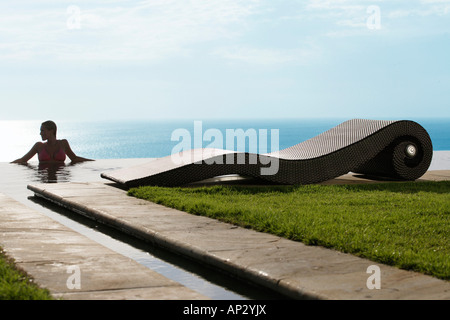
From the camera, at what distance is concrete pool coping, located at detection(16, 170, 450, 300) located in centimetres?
379

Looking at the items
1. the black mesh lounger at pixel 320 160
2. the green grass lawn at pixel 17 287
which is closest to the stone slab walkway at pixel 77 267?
the green grass lawn at pixel 17 287

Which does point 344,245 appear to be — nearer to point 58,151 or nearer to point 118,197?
point 118,197

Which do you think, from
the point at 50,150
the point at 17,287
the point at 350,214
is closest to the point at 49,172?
the point at 50,150

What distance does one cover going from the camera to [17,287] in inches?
148

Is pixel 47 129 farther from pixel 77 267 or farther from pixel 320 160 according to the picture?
pixel 77 267

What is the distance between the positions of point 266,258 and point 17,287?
169 centimetres

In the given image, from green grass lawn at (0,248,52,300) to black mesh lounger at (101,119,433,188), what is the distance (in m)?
4.84

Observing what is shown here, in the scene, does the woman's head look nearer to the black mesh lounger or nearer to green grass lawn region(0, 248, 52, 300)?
the black mesh lounger

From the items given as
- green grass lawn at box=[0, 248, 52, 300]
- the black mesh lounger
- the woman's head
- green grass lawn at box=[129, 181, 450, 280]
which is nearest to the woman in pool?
the woman's head

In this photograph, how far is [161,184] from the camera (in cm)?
916

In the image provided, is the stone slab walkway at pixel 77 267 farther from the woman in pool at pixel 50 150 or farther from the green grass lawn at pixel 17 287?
the woman in pool at pixel 50 150

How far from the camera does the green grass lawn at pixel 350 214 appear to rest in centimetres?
480

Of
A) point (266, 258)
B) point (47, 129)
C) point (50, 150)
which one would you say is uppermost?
point (47, 129)

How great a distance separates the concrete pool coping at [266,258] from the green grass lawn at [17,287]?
18cm
